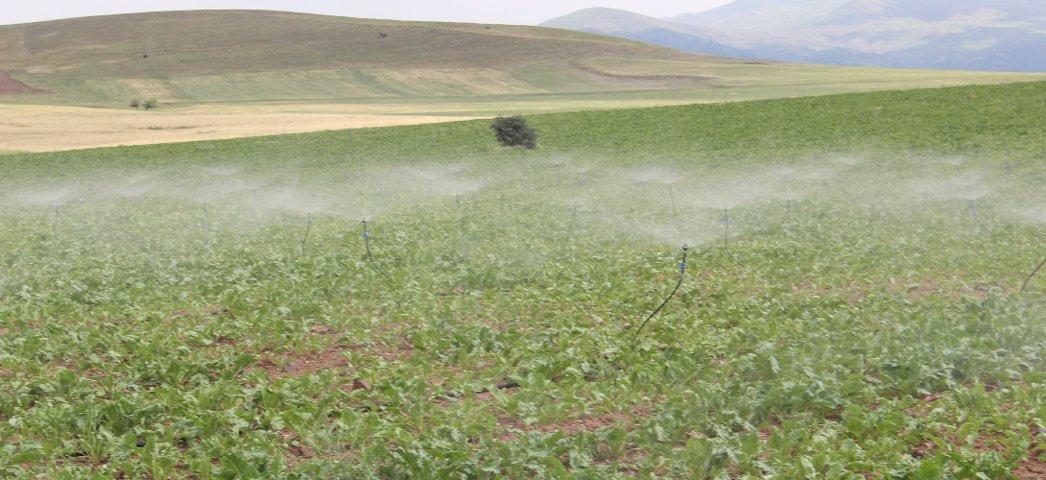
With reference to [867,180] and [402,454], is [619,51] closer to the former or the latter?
[867,180]

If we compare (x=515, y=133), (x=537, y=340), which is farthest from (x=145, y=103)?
(x=537, y=340)

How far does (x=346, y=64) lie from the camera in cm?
12475

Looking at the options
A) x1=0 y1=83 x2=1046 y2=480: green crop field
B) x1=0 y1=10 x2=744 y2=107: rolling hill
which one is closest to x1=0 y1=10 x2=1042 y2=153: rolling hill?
x1=0 y1=10 x2=744 y2=107: rolling hill

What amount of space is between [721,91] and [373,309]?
89.3 metres

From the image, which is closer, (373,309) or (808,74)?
(373,309)

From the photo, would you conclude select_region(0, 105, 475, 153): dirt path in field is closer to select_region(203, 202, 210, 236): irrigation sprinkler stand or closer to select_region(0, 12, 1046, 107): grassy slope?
select_region(0, 12, 1046, 107): grassy slope

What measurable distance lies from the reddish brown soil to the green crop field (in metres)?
79.4

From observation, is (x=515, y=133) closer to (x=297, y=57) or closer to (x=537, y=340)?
(x=537, y=340)

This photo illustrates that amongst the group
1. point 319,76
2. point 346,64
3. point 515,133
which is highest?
point 346,64

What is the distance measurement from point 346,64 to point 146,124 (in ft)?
182

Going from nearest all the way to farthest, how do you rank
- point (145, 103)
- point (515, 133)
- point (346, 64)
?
1. point (515, 133)
2. point (145, 103)
3. point (346, 64)

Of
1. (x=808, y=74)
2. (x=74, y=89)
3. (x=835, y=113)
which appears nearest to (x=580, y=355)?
(x=835, y=113)

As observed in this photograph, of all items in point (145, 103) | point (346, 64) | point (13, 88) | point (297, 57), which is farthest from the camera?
point (297, 57)

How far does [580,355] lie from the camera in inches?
458
